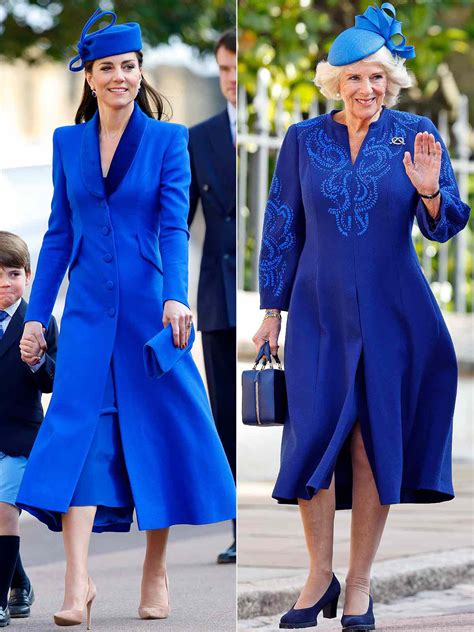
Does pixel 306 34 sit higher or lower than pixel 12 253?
higher

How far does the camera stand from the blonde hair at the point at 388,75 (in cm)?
429

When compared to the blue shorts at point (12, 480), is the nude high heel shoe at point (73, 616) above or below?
below

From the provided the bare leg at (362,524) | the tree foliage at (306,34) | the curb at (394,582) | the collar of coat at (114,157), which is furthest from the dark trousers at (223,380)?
the tree foliage at (306,34)

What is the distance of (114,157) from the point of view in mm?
4156

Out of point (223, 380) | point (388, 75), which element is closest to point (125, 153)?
point (388, 75)

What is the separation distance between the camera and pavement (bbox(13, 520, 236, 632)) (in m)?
4.11

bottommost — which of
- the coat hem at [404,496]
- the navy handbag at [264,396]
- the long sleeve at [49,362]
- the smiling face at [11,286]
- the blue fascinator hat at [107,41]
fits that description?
the coat hem at [404,496]

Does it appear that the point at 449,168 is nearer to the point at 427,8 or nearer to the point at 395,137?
the point at 395,137

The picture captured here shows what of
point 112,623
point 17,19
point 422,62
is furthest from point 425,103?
point 112,623

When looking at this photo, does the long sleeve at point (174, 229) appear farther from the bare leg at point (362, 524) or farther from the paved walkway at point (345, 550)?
the paved walkway at point (345, 550)

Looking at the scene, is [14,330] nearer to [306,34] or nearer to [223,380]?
[223,380]

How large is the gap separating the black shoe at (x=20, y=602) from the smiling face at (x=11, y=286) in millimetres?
771

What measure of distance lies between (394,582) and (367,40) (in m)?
2.03

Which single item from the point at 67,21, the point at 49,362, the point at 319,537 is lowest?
the point at 319,537
